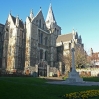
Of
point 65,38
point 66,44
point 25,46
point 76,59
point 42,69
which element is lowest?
point 42,69

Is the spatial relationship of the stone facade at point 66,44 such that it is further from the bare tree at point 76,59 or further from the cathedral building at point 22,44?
the cathedral building at point 22,44

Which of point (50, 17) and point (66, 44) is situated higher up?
point (50, 17)

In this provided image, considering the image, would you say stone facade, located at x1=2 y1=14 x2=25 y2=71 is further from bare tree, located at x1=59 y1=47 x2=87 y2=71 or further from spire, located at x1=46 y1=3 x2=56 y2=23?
spire, located at x1=46 y1=3 x2=56 y2=23

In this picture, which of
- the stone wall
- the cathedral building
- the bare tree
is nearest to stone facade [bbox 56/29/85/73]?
the bare tree

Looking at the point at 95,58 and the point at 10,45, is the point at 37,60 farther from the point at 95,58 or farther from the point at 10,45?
the point at 95,58

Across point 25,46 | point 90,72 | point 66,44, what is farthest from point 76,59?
point 25,46

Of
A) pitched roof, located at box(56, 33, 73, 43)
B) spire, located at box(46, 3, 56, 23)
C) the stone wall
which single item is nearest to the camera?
the stone wall

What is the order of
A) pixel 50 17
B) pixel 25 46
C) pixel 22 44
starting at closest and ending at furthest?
pixel 22 44
pixel 25 46
pixel 50 17

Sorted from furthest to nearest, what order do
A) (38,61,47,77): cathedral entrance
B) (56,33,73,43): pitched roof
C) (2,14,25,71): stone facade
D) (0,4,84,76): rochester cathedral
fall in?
1. (56,33,73,43): pitched roof
2. (38,61,47,77): cathedral entrance
3. (0,4,84,76): rochester cathedral
4. (2,14,25,71): stone facade

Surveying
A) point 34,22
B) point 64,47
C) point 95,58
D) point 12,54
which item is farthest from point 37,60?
point 95,58

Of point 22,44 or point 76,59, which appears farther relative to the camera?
point 76,59

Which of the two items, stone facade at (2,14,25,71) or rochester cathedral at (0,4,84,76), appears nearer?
stone facade at (2,14,25,71)

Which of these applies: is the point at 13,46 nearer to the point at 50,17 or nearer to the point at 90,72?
the point at 90,72

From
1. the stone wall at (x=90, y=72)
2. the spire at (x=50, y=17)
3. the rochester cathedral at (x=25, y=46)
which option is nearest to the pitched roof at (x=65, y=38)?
the spire at (x=50, y=17)
